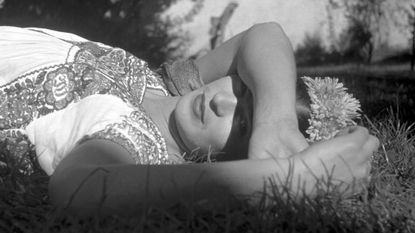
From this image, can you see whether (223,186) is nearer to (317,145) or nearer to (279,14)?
(317,145)

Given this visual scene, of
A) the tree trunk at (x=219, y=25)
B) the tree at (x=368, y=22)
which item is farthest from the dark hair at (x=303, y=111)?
the tree at (x=368, y=22)

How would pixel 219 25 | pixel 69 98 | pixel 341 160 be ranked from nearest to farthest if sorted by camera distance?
pixel 341 160 → pixel 69 98 → pixel 219 25

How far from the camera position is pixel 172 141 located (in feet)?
8.29

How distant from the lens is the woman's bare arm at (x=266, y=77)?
2090 millimetres

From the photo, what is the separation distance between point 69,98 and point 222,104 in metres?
0.50

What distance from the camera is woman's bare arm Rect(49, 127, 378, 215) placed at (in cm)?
180

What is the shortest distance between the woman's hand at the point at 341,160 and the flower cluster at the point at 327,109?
270 millimetres

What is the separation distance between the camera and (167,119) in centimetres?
255

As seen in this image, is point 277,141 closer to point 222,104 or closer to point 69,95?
point 222,104

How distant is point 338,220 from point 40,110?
1057 mm

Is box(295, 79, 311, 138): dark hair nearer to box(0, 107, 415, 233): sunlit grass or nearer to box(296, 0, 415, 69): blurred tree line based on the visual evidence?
box(0, 107, 415, 233): sunlit grass

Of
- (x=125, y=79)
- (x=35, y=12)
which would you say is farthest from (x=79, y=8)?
(x=125, y=79)

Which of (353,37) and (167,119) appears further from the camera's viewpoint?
(353,37)

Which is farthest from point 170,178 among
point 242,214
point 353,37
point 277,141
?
point 353,37
